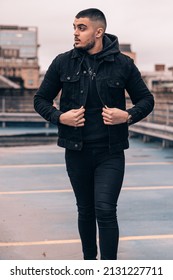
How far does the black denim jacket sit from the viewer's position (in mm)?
4926

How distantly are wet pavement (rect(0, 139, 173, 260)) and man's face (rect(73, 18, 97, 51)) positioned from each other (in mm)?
2177

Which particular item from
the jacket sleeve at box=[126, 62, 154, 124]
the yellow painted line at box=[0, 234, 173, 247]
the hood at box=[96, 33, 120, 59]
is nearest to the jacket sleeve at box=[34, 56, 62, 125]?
the hood at box=[96, 33, 120, 59]

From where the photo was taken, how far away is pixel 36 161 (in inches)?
540

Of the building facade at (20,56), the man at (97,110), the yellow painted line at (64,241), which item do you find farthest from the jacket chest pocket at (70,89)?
the building facade at (20,56)

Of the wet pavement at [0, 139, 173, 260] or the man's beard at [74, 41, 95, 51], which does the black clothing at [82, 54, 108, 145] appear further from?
the wet pavement at [0, 139, 173, 260]

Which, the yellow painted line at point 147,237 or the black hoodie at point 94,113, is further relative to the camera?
the yellow painted line at point 147,237

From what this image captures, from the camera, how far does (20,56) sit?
132 metres

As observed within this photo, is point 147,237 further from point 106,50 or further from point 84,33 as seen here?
point 84,33

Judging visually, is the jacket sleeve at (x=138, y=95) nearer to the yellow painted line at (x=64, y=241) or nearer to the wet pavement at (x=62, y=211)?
the wet pavement at (x=62, y=211)

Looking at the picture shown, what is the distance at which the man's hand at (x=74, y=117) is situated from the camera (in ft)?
15.8

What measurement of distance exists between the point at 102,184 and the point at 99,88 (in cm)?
71

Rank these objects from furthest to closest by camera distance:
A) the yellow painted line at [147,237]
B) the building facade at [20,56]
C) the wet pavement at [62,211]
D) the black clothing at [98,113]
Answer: the building facade at [20,56], the yellow painted line at [147,237], the wet pavement at [62,211], the black clothing at [98,113]
